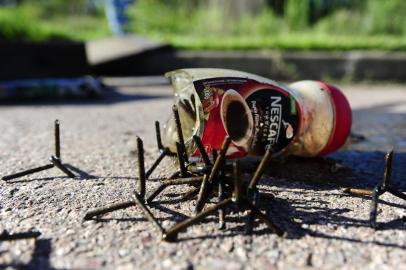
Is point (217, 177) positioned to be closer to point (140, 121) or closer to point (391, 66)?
point (140, 121)

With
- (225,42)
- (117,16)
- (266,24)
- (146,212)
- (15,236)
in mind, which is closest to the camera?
(15,236)

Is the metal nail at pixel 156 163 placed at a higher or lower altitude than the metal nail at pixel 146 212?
higher

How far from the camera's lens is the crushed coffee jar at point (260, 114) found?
1.55 meters

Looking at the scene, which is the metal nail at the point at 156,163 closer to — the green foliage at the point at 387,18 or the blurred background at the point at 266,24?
the blurred background at the point at 266,24

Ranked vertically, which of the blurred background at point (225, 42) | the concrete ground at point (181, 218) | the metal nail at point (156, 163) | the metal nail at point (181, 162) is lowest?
the concrete ground at point (181, 218)

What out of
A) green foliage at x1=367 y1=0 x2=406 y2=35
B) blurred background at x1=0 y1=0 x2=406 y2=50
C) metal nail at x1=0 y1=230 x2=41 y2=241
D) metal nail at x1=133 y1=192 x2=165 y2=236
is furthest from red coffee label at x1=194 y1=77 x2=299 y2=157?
green foliage at x1=367 y1=0 x2=406 y2=35

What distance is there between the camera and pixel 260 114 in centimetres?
156

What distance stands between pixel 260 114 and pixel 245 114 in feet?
0.18

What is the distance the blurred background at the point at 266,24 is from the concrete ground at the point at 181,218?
3840 millimetres

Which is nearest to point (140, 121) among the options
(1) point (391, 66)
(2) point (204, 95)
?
(2) point (204, 95)

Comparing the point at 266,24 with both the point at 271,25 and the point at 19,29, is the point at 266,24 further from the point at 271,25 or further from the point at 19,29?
the point at 19,29

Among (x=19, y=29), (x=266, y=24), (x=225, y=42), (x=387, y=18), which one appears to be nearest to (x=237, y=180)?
(x=19, y=29)

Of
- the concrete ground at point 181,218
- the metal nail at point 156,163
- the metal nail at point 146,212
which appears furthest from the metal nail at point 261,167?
the metal nail at point 156,163

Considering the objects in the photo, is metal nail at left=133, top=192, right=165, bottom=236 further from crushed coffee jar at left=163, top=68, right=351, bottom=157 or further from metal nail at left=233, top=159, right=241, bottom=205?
crushed coffee jar at left=163, top=68, right=351, bottom=157
